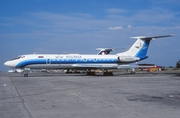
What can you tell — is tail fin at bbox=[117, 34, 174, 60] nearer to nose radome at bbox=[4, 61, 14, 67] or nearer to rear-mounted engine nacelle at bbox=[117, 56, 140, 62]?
rear-mounted engine nacelle at bbox=[117, 56, 140, 62]

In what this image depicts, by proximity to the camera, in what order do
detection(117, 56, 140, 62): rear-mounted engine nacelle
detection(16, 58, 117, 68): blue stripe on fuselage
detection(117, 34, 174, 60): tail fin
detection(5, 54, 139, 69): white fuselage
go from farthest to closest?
1. detection(117, 34, 174, 60): tail fin
2. detection(117, 56, 140, 62): rear-mounted engine nacelle
3. detection(5, 54, 139, 69): white fuselage
4. detection(16, 58, 117, 68): blue stripe on fuselage

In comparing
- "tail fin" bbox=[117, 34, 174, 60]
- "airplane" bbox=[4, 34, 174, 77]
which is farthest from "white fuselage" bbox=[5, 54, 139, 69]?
"tail fin" bbox=[117, 34, 174, 60]

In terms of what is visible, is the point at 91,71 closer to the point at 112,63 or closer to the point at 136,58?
the point at 112,63

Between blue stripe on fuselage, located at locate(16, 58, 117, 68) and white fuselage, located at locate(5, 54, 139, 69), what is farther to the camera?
white fuselage, located at locate(5, 54, 139, 69)

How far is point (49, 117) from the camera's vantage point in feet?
25.1

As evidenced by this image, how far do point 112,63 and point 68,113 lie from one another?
32.6 meters

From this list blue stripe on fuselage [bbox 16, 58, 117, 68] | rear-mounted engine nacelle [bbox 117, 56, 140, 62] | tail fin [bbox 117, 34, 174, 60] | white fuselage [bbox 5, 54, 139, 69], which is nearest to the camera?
blue stripe on fuselage [bbox 16, 58, 117, 68]

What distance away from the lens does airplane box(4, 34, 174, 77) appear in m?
36.9

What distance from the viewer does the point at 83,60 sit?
3962cm

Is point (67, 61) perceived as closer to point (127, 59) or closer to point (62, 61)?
point (62, 61)

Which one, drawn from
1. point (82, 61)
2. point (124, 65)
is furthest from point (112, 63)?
point (82, 61)

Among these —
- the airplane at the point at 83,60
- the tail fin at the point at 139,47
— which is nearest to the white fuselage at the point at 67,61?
the airplane at the point at 83,60

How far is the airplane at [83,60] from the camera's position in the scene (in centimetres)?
3691

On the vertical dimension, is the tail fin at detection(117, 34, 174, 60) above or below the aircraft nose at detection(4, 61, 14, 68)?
above
